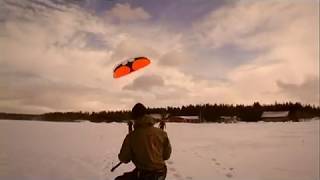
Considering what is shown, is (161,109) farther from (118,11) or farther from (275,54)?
(275,54)

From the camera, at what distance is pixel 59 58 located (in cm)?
443

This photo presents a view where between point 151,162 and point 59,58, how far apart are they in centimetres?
200

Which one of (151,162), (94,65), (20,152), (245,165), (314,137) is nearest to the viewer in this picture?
(151,162)

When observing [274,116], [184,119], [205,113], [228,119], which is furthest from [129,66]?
[274,116]

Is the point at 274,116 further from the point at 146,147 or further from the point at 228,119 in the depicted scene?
the point at 146,147

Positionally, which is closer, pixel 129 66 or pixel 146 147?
pixel 146 147

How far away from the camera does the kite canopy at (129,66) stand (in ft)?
15.1

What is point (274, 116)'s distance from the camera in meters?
4.98

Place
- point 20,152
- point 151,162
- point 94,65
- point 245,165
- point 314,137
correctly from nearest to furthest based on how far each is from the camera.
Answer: point 151,162 < point 20,152 < point 94,65 < point 245,165 < point 314,137

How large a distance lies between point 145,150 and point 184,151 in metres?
2.05

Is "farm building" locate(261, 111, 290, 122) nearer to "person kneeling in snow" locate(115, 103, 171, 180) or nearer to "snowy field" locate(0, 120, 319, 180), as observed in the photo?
"snowy field" locate(0, 120, 319, 180)

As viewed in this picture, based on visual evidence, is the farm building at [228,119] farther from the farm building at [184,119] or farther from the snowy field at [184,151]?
the farm building at [184,119]

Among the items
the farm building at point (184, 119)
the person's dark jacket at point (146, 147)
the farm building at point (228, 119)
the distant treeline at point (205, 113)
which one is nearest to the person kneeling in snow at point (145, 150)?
the person's dark jacket at point (146, 147)

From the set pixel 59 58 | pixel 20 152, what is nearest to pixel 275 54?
pixel 59 58
